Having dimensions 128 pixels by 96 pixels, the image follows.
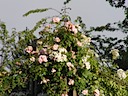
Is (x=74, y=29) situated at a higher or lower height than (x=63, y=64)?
higher

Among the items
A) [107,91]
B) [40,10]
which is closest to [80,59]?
[107,91]

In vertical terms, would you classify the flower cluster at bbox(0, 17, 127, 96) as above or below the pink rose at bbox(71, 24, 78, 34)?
below

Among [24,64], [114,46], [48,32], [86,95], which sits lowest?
[86,95]

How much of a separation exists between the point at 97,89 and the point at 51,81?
70 centimetres

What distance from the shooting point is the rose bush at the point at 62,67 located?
586cm

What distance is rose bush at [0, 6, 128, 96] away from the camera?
19.2 ft

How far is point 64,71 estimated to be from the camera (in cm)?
589

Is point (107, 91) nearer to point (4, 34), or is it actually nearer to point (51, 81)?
point (51, 81)

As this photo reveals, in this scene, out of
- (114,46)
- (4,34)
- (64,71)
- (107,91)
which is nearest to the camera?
(64,71)

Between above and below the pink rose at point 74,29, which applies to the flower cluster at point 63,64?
below

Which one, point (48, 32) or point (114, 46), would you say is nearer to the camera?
point (48, 32)

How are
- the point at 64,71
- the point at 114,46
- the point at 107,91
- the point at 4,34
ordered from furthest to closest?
the point at 114,46, the point at 4,34, the point at 107,91, the point at 64,71

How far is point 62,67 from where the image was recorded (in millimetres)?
5898

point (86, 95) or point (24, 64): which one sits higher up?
point (24, 64)
